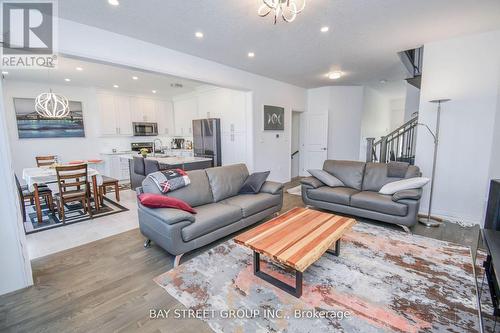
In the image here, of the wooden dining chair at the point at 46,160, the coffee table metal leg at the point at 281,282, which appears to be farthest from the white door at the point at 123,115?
the coffee table metal leg at the point at 281,282

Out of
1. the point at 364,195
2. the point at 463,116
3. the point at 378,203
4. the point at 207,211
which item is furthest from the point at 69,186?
the point at 463,116

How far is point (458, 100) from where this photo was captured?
3.48 meters

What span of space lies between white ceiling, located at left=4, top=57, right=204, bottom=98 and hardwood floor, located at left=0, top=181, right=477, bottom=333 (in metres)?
2.94

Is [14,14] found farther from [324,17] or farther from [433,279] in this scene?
[433,279]

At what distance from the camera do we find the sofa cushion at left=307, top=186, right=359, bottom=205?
362 cm

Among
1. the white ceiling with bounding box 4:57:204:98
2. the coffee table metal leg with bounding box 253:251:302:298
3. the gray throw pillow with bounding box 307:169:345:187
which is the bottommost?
the coffee table metal leg with bounding box 253:251:302:298

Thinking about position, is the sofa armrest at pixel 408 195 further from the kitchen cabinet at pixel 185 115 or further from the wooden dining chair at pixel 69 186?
the kitchen cabinet at pixel 185 115

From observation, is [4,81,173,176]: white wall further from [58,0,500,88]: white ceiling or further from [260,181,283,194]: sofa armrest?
[260,181,283,194]: sofa armrest

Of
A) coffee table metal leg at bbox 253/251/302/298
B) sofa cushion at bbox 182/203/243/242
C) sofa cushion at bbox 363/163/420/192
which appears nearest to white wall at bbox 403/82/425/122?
sofa cushion at bbox 363/163/420/192

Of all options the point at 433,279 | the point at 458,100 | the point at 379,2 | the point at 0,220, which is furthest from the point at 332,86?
the point at 0,220

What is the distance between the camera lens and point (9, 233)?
6.72ft

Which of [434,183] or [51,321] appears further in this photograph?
[434,183]

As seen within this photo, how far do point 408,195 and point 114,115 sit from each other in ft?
24.2

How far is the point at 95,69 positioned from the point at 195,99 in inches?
107
